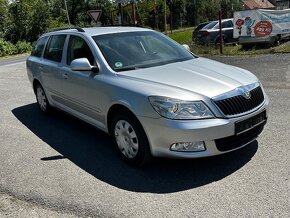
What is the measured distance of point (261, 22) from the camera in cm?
1461

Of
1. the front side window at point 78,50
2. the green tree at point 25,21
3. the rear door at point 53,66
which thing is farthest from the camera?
the green tree at point 25,21

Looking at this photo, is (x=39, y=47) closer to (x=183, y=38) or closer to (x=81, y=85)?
(x=81, y=85)

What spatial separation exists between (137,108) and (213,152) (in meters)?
0.98

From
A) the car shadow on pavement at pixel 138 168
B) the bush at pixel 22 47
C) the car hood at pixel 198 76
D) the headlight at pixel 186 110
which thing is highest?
the car hood at pixel 198 76

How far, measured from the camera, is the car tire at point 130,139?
13.7 ft

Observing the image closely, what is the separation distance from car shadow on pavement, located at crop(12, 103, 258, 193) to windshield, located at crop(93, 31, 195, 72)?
4.15ft

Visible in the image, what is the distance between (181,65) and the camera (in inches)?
191

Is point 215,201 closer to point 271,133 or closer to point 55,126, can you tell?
point 271,133

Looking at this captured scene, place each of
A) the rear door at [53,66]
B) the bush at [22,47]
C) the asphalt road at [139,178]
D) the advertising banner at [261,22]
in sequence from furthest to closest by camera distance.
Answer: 1. the bush at [22,47]
2. the advertising banner at [261,22]
3. the rear door at [53,66]
4. the asphalt road at [139,178]

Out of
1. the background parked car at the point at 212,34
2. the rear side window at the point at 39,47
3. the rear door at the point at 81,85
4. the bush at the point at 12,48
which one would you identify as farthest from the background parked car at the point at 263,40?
the bush at the point at 12,48

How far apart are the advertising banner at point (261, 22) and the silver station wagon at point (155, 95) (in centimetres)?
1008

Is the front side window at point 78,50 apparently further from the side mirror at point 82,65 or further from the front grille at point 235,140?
the front grille at point 235,140

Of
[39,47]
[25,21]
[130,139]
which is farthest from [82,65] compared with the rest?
[25,21]

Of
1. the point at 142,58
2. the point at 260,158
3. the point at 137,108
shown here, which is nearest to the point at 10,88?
the point at 142,58
